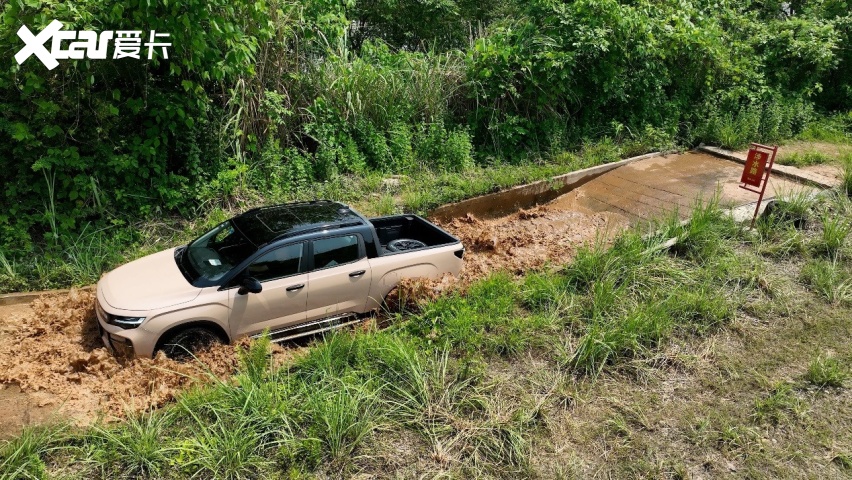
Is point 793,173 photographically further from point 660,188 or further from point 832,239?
point 832,239

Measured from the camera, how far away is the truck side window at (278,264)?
20.5 feet

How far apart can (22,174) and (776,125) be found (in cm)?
1490

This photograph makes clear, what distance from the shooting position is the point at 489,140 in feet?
40.4

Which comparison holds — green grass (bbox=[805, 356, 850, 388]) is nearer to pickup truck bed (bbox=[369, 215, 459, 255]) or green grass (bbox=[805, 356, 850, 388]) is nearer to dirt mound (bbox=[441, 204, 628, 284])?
dirt mound (bbox=[441, 204, 628, 284])

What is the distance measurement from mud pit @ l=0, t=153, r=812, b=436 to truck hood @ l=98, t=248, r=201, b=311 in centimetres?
56

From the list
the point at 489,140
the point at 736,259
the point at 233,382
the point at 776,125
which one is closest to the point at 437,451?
the point at 233,382

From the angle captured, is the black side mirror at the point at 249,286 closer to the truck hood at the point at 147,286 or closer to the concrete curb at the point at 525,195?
the truck hood at the point at 147,286

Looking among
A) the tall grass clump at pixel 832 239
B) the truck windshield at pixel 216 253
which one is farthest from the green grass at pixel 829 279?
the truck windshield at pixel 216 253

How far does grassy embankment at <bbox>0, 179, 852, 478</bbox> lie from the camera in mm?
4641

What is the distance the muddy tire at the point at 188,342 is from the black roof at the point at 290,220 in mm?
1078

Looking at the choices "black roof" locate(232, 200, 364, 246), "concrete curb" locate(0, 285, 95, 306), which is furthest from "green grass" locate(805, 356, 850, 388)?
"concrete curb" locate(0, 285, 95, 306)

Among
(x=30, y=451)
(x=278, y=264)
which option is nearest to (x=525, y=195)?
(x=278, y=264)

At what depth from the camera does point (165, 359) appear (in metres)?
5.78

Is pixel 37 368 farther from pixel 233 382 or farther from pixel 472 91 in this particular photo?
pixel 472 91
